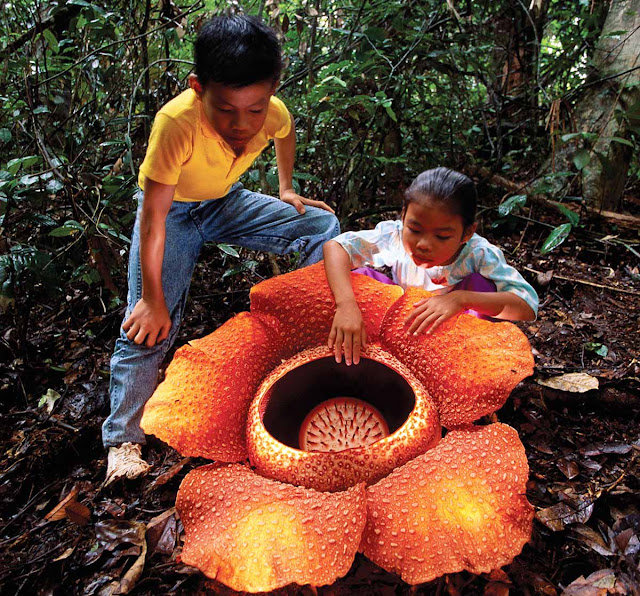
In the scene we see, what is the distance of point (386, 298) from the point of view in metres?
1.57

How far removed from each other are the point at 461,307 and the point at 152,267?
1.16 meters

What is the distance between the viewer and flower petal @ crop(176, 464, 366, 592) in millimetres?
945

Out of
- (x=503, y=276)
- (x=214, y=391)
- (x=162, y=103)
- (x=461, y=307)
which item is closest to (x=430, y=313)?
(x=461, y=307)

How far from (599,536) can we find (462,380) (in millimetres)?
665

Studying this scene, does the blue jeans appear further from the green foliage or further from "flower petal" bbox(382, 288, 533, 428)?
"flower petal" bbox(382, 288, 533, 428)

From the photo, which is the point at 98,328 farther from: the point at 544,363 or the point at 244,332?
the point at 544,363

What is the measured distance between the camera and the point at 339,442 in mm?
1373

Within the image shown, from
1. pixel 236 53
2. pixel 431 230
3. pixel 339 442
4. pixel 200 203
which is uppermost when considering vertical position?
pixel 236 53

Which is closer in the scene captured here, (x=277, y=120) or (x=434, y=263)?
(x=434, y=263)

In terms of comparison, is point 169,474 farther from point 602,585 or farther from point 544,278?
point 544,278

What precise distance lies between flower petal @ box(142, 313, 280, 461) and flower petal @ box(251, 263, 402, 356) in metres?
0.06

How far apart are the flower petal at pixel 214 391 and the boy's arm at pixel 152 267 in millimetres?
470

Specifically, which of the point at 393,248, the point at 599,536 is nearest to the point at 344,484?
the point at 599,536

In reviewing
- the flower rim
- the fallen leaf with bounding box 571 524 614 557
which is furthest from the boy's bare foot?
the fallen leaf with bounding box 571 524 614 557
